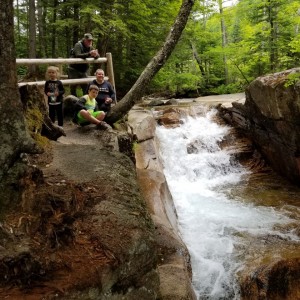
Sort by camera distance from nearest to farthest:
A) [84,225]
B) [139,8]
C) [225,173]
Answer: [84,225] < [225,173] < [139,8]

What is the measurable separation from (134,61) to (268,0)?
6176mm

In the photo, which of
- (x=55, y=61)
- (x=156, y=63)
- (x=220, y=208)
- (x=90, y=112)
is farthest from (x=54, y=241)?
(x=55, y=61)

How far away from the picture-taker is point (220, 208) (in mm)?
8016

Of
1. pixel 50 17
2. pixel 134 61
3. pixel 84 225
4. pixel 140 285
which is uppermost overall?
pixel 50 17

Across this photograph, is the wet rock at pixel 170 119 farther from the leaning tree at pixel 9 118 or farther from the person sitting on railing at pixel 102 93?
the leaning tree at pixel 9 118

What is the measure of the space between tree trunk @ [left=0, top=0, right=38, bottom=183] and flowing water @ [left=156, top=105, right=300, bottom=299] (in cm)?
366

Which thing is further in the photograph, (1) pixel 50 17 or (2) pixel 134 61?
(1) pixel 50 17

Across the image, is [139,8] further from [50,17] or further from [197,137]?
[50,17]

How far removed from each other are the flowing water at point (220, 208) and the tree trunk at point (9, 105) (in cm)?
366

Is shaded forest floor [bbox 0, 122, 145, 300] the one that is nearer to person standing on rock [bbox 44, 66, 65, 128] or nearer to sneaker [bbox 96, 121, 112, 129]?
sneaker [bbox 96, 121, 112, 129]

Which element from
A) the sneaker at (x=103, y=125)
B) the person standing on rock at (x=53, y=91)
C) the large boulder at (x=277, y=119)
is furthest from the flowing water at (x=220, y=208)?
the person standing on rock at (x=53, y=91)

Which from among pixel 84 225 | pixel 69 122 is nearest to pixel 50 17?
pixel 69 122

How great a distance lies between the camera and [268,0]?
13.8 m

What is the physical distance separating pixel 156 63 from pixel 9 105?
377 cm
